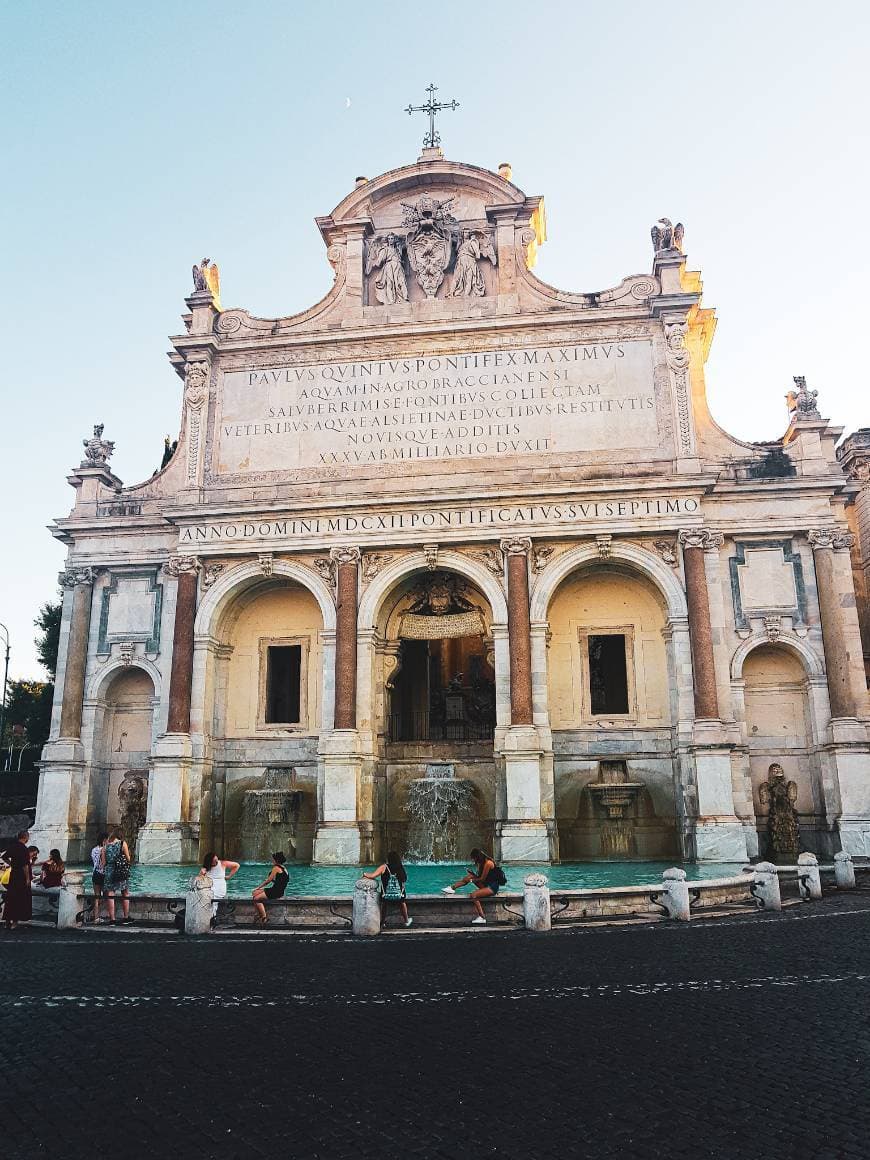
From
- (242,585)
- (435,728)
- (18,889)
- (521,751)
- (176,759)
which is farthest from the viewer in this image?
(435,728)

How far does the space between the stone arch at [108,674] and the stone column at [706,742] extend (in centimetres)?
1430

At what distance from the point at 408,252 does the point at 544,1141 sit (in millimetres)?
26620

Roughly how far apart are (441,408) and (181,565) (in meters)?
8.33

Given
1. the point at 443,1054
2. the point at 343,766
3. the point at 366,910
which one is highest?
the point at 343,766

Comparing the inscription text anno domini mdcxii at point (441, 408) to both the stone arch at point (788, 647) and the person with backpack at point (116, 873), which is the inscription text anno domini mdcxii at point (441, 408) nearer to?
the stone arch at point (788, 647)

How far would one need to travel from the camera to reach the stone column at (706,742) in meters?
22.7

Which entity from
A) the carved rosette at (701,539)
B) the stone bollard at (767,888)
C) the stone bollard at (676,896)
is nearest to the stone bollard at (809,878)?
the stone bollard at (767,888)

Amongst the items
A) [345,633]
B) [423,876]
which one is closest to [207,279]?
[345,633]

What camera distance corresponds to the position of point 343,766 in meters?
24.2

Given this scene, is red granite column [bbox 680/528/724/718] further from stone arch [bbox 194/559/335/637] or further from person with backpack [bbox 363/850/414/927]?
person with backpack [bbox 363/850/414/927]

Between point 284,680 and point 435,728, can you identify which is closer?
point 284,680

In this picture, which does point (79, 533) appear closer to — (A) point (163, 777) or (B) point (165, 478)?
(B) point (165, 478)

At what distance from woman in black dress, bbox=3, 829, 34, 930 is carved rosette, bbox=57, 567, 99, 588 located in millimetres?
13454

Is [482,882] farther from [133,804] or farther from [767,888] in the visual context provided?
[133,804]
